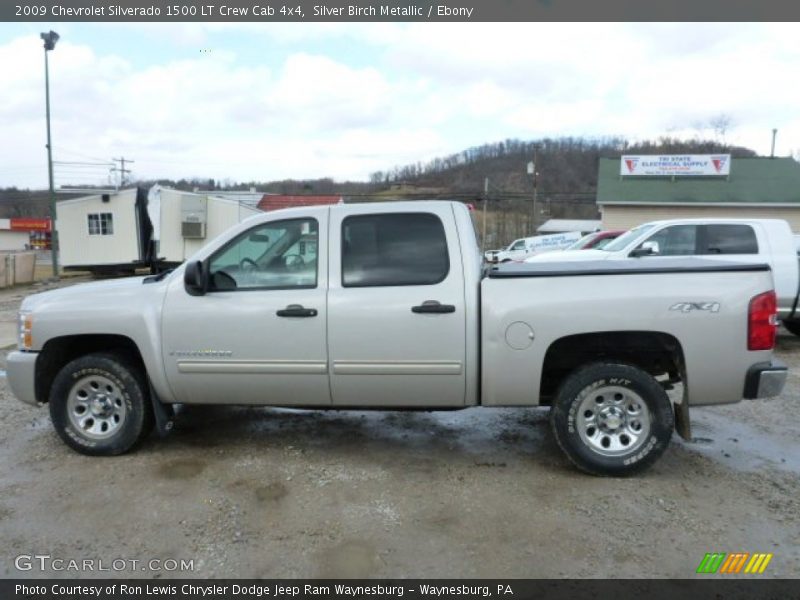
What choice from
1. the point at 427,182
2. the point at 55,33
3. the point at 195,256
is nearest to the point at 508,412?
the point at 195,256

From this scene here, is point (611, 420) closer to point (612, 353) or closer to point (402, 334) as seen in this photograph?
point (612, 353)

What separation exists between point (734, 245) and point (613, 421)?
5977 mm

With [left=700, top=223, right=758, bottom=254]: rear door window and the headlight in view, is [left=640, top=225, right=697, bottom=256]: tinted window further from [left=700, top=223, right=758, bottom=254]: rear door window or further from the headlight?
the headlight

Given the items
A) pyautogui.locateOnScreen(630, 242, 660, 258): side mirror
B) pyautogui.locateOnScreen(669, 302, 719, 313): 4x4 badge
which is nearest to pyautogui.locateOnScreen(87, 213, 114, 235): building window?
pyautogui.locateOnScreen(630, 242, 660, 258): side mirror

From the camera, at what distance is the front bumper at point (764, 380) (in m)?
3.89

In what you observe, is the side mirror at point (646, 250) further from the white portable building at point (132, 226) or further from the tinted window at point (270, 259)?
the white portable building at point (132, 226)

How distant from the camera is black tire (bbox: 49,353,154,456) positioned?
14.7 ft

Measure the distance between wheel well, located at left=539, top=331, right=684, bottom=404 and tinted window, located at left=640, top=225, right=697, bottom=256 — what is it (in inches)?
196

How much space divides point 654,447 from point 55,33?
2517 centimetres

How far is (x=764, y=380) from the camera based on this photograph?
3889 mm

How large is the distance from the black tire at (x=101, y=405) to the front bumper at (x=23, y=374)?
163mm

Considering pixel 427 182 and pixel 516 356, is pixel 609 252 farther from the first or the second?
pixel 427 182
